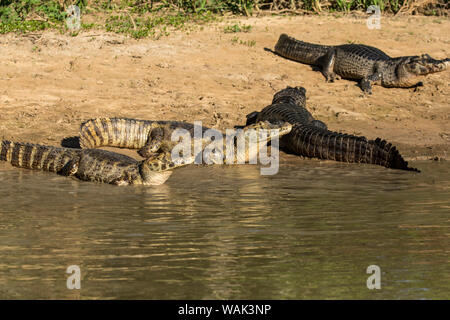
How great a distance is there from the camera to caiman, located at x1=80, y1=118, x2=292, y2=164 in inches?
403

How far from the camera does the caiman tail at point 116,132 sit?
1047 centimetres

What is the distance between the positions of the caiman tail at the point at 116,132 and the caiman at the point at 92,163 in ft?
3.13

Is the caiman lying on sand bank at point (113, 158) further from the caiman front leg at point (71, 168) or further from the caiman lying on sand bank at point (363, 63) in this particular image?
the caiman lying on sand bank at point (363, 63)

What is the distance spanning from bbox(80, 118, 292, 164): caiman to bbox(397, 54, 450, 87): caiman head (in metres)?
3.89

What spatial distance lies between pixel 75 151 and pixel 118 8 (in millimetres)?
7556

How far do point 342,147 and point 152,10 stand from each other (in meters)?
7.69

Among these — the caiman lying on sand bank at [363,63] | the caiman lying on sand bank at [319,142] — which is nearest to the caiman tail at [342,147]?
the caiman lying on sand bank at [319,142]

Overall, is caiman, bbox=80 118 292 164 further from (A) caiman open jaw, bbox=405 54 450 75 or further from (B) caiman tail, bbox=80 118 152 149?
(A) caiman open jaw, bbox=405 54 450 75

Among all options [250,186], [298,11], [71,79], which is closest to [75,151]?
[250,186]

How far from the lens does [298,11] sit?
1677 centimetres

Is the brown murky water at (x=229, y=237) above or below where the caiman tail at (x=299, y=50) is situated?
below

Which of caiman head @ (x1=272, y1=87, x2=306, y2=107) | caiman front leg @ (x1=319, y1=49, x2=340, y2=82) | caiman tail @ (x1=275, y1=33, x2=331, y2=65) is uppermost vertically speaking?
caiman tail @ (x1=275, y1=33, x2=331, y2=65)

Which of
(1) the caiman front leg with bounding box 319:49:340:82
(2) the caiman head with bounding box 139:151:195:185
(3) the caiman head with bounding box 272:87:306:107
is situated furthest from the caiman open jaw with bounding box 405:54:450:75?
(2) the caiman head with bounding box 139:151:195:185

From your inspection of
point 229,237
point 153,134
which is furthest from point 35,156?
point 229,237
